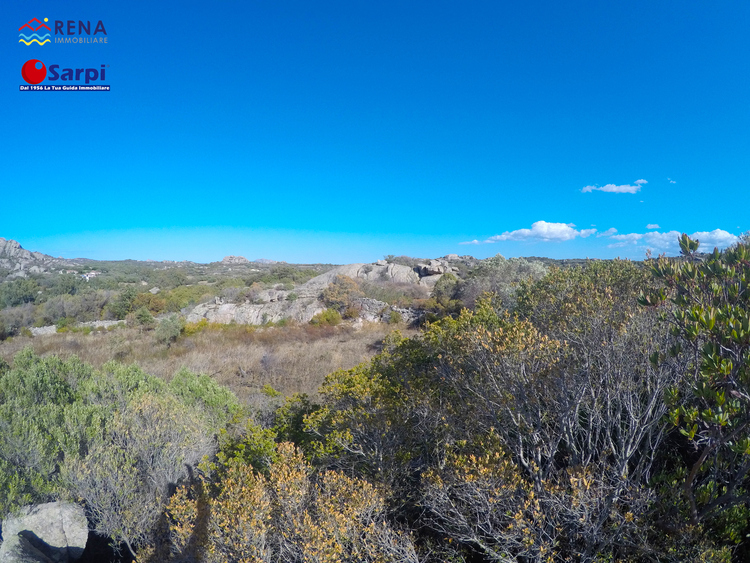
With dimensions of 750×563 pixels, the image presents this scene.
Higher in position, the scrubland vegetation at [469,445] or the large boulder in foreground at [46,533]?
the scrubland vegetation at [469,445]

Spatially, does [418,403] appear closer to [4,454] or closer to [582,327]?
[582,327]

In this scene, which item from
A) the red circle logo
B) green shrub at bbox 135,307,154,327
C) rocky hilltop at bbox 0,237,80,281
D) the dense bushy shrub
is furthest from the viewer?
rocky hilltop at bbox 0,237,80,281

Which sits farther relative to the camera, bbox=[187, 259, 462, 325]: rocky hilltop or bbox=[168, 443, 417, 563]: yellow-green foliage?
bbox=[187, 259, 462, 325]: rocky hilltop

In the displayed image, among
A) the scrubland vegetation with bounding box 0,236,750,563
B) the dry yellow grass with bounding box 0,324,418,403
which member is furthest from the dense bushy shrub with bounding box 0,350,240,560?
the dry yellow grass with bounding box 0,324,418,403

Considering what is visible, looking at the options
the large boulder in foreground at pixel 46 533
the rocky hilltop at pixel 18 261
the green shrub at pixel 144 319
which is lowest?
the large boulder in foreground at pixel 46 533

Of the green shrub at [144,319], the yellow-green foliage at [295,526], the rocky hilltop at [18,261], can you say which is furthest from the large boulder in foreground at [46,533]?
the rocky hilltop at [18,261]

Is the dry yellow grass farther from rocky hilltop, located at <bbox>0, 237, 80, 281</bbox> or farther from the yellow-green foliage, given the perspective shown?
rocky hilltop, located at <bbox>0, 237, 80, 281</bbox>

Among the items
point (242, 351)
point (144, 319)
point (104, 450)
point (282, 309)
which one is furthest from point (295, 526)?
point (144, 319)

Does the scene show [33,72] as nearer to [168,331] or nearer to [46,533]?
[168,331]

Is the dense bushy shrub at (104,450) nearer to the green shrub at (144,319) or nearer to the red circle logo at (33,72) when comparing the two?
the red circle logo at (33,72)
